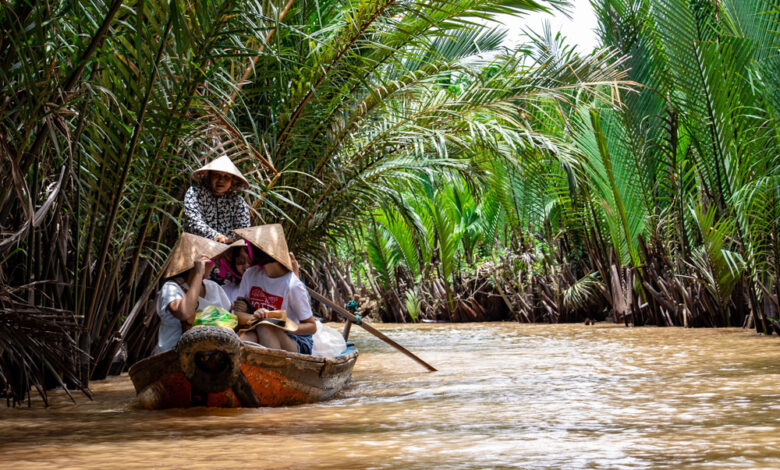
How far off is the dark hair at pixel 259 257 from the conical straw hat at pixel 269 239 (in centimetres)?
9

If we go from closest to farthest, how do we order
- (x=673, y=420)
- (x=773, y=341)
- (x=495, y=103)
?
(x=673, y=420) < (x=773, y=341) < (x=495, y=103)

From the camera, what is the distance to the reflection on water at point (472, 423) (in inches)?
121

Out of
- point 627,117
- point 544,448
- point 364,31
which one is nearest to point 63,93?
point 544,448

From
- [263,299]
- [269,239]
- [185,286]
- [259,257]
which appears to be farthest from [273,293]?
[185,286]

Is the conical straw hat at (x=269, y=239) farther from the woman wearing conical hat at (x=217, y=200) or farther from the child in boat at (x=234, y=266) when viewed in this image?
the woman wearing conical hat at (x=217, y=200)

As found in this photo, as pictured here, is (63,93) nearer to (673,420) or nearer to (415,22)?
(673,420)

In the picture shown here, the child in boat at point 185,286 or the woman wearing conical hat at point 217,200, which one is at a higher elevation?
the woman wearing conical hat at point 217,200

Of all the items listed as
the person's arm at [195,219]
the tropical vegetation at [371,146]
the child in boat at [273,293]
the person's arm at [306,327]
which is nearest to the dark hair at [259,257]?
the child in boat at [273,293]

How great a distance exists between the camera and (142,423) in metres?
4.11

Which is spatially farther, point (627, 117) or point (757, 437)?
point (627, 117)

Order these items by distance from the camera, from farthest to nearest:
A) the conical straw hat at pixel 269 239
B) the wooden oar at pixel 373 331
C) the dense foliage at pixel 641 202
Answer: the dense foliage at pixel 641 202 < the wooden oar at pixel 373 331 < the conical straw hat at pixel 269 239

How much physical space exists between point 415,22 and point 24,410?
456 centimetres

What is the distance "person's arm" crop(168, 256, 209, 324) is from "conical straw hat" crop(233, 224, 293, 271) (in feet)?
0.97

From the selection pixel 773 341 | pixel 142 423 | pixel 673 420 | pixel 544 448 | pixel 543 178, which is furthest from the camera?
pixel 543 178
